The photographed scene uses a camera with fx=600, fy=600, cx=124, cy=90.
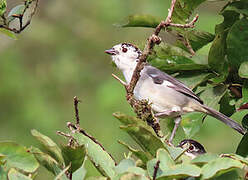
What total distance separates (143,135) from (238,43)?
1.23 metres

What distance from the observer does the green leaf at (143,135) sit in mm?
1925

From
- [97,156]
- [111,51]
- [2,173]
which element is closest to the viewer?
[2,173]

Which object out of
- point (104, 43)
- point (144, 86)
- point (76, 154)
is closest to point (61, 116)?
point (104, 43)

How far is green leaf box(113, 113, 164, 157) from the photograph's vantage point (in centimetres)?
192

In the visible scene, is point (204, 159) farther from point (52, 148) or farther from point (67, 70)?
point (67, 70)

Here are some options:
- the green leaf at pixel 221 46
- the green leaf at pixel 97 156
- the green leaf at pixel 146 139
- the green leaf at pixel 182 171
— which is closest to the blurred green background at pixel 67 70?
the green leaf at pixel 221 46

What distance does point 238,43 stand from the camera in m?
2.99

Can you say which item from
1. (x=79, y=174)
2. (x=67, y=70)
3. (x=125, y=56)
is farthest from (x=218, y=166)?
(x=67, y=70)

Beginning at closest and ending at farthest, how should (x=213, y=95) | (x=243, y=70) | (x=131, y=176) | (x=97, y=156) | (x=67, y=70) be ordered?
(x=131, y=176) < (x=97, y=156) < (x=243, y=70) < (x=213, y=95) < (x=67, y=70)

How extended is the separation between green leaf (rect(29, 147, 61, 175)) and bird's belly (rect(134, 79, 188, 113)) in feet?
7.06

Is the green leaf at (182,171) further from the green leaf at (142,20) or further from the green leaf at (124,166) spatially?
the green leaf at (142,20)

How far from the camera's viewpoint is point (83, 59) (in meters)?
8.07

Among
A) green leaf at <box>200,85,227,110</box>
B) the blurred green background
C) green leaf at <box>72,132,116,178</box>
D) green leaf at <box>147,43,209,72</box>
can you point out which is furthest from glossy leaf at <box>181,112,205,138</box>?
the blurred green background

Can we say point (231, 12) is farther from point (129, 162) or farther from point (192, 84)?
point (129, 162)
